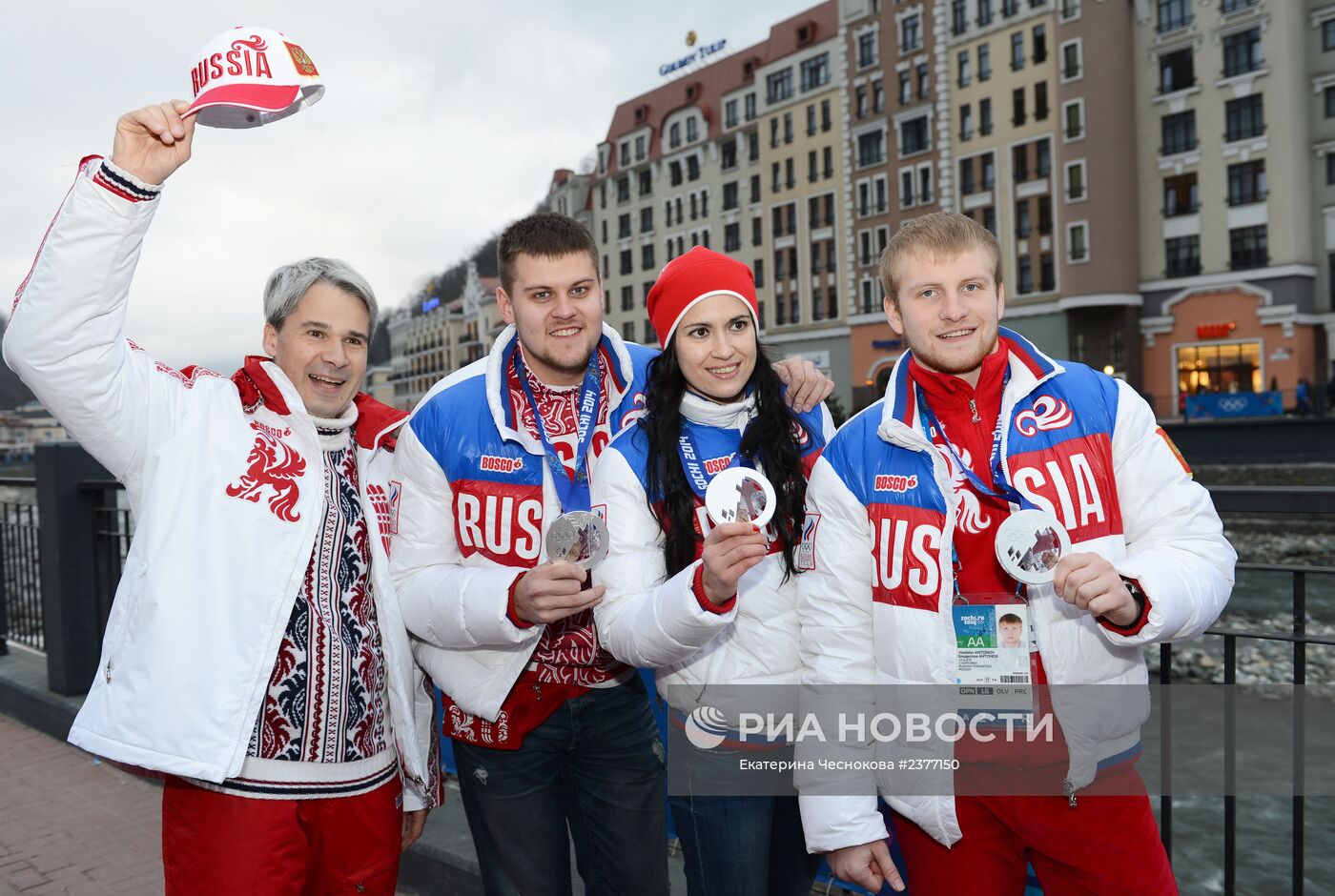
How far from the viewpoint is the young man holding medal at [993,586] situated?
88.1 inches

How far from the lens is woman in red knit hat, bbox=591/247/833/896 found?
2.43 m

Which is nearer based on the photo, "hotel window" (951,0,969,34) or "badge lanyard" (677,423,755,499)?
"badge lanyard" (677,423,755,499)

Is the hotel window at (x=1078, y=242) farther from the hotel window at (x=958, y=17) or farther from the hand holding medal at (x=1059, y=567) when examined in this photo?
the hand holding medal at (x=1059, y=567)

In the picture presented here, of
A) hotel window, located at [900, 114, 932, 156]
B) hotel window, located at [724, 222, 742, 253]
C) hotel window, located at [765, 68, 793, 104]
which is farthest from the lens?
hotel window, located at [724, 222, 742, 253]

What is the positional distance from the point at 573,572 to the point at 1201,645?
42.1 feet

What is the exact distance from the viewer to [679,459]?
8.28 ft

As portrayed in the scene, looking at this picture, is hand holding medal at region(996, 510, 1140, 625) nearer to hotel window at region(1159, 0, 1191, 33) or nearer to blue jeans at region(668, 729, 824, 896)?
blue jeans at region(668, 729, 824, 896)

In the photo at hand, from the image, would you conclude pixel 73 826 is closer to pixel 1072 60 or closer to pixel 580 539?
pixel 580 539

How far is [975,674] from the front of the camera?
225 centimetres

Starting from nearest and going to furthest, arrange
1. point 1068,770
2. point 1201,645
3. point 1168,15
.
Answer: point 1068,770 → point 1201,645 → point 1168,15

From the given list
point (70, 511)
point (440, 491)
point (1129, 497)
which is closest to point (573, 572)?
point (440, 491)

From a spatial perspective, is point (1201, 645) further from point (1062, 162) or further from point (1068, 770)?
point (1062, 162)

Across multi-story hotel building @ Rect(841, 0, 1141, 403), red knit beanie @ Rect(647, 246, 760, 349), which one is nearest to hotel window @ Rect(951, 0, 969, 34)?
multi-story hotel building @ Rect(841, 0, 1141, 403)

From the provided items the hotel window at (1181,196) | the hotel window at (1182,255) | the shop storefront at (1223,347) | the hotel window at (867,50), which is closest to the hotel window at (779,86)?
the hotel window at (867,50)
